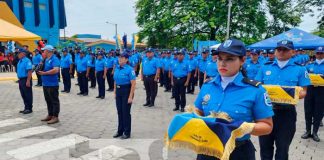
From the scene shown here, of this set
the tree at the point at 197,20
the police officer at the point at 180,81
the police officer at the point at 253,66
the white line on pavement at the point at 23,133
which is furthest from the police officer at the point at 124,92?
the tree at the point at 197,20

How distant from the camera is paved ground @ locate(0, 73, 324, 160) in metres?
5.89

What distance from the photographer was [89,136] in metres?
7.10

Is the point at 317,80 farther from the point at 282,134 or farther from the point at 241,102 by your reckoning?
the point at 241,102

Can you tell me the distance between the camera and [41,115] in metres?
9.20

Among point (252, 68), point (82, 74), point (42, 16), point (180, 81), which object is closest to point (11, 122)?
point (180, 81)

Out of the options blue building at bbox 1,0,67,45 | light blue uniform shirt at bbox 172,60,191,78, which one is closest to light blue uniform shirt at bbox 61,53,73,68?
light blue uniform shirt at bbox 172,60,191,78

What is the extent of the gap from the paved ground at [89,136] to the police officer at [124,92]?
0.33 metres

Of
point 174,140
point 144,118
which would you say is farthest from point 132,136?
point 174,140

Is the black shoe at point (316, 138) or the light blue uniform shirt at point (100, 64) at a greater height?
the light blue uniform shirt at point (100, 64)

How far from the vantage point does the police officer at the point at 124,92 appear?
6934 mm

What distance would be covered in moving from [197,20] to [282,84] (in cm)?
2541

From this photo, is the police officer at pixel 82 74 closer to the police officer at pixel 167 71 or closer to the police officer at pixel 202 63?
the police officer at pixel 167 71

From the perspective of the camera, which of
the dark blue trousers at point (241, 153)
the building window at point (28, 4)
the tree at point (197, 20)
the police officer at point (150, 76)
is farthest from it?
the building window at point (28, 4)

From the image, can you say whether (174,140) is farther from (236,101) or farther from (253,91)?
(253,91)
